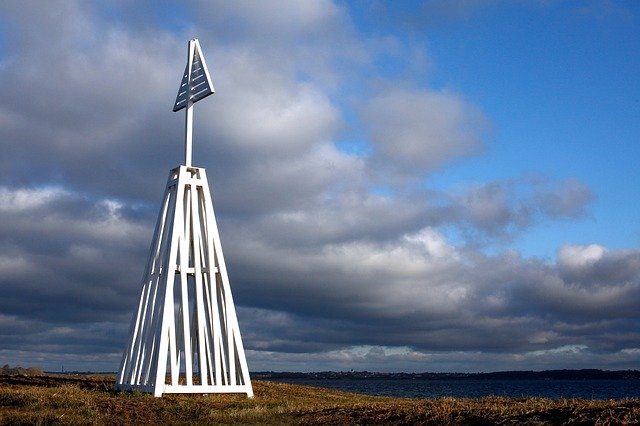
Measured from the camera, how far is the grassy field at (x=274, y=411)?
16.1 metres

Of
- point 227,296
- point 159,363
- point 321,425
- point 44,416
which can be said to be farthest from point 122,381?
point 321,425

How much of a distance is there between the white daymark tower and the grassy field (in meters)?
1.19

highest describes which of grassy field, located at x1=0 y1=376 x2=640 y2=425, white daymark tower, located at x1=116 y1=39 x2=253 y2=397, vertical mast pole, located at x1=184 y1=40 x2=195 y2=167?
vertical mast pole, located at x1=184 y1=40 x2=195 y2=167

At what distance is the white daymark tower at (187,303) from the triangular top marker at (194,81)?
2.7 inches

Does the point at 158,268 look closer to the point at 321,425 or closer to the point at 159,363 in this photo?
the point at 159,363

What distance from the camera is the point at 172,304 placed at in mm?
27188

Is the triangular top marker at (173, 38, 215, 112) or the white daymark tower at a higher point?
the triangular top marker at (173, 38, 215, 112)

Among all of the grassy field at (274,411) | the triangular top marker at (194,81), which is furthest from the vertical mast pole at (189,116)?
the grassy field at (274,411)

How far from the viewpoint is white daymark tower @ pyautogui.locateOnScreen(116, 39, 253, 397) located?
2730 cm

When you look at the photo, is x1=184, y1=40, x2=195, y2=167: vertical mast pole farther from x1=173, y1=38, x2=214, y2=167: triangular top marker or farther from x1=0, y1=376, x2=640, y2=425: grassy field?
x1=0, y1=376, x2=640, y2=425: grassy field

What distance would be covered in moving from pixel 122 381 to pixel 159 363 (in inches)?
143

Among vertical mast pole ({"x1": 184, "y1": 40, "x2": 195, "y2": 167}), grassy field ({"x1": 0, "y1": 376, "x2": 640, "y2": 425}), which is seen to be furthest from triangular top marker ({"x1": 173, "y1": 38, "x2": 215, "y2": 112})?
grassy field ({"x1": 0, "y1": 376, "x2": 640, "y2": 425})

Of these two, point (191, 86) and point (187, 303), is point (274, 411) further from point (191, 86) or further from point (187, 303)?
point (191, 86)

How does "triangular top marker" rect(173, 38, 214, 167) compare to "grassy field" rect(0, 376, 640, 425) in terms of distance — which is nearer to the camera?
"grassy field" rect(0, 376, 640, 425)
